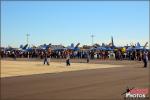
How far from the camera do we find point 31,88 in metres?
16.6

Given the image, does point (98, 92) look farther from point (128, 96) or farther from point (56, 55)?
point (56, 55)

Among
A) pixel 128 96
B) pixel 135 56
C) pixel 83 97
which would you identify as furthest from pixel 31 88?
pixel 135 56

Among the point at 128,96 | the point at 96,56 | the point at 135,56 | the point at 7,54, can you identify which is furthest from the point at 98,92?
the point at 7,54

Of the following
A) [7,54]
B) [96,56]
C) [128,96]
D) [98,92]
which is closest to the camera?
[128,96]

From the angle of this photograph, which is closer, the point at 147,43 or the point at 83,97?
the point at 83,97

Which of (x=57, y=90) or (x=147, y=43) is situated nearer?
(x=57, y=90)

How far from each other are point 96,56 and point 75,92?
51933mm

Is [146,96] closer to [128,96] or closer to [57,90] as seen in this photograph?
[128,96]

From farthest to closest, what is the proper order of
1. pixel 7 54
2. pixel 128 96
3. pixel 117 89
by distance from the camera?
pixel 7 54 → pixel 117 89 → pixel 128 96

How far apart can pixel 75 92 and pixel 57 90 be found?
1.02 metres

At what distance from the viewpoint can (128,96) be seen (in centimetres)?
1344

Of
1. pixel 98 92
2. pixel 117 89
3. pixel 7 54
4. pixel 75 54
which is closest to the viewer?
pixel 98 92

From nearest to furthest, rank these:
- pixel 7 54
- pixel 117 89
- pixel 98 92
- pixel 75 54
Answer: pixel 98 92
pixel 117 89
pixel 75 54
pixel 7 54

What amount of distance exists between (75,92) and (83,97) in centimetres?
154
